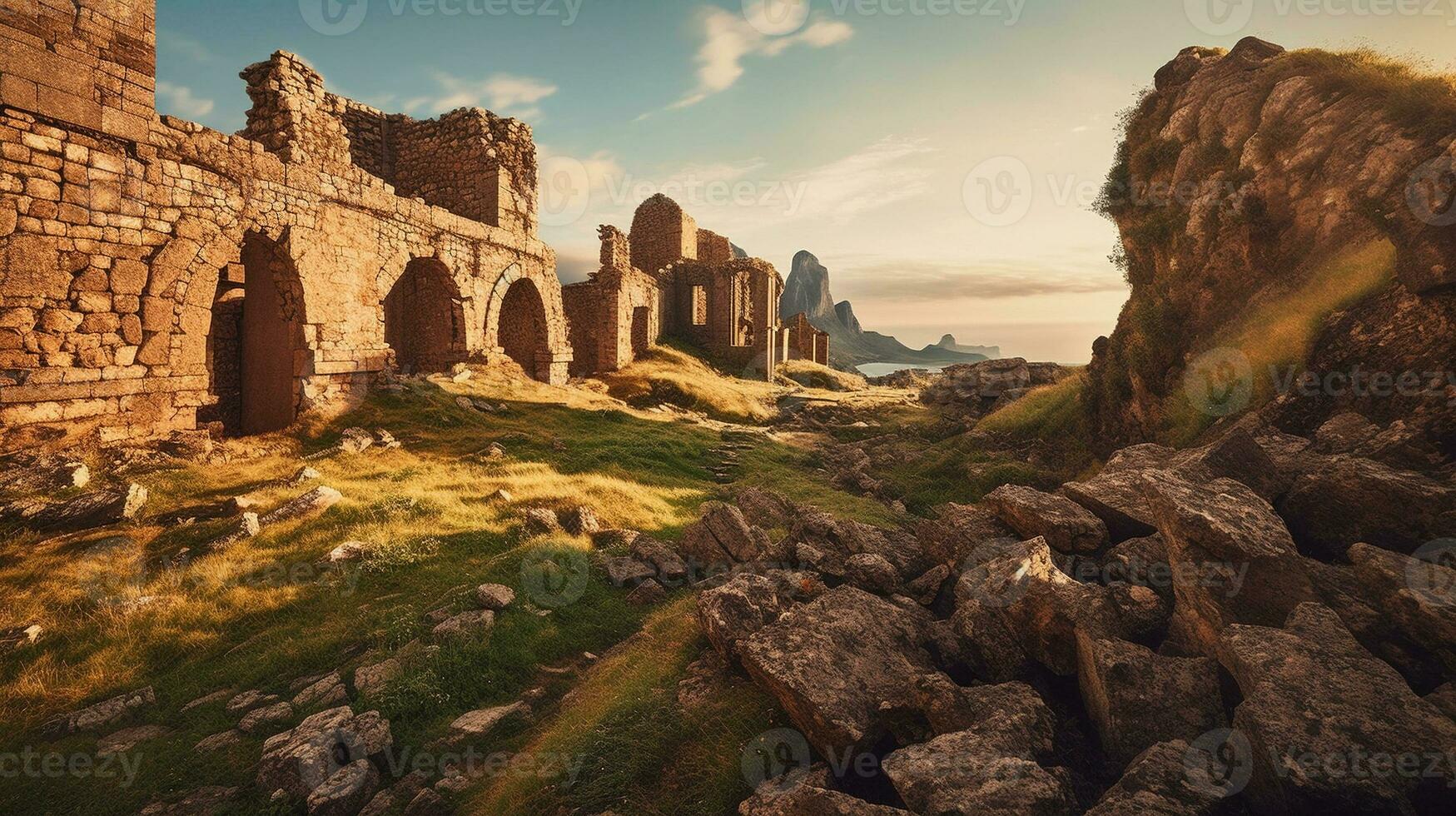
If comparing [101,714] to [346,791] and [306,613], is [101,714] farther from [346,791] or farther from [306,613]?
[346,791]

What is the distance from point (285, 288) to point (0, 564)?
8260mm

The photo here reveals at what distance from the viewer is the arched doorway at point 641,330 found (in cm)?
3484

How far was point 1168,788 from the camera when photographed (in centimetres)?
279

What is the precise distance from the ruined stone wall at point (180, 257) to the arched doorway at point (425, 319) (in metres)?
2.12

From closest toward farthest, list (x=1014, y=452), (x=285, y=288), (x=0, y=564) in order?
1. (x=0, y=564)
2. (x=285, y=288)
3. (x=1014, y=452)

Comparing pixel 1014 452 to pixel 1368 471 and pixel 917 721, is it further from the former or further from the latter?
pixel 917 721

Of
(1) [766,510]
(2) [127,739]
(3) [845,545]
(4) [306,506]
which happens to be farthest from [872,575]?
(4) [306,506]

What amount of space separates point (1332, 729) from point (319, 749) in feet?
21.2

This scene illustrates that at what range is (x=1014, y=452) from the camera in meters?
15.8

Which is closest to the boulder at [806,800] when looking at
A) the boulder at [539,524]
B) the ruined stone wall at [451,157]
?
the boulder at [539,524]

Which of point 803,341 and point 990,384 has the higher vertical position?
point 803,341

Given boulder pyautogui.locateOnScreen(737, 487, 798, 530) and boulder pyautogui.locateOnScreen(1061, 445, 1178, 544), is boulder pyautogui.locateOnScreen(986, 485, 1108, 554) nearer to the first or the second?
boulder pyautogui.locateOnScreen(1061, 445, 1178, 544)

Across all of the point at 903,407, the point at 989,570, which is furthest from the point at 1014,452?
the point at 989,570

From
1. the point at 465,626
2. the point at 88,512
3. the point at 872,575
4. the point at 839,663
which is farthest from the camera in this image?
the point at 88,512
